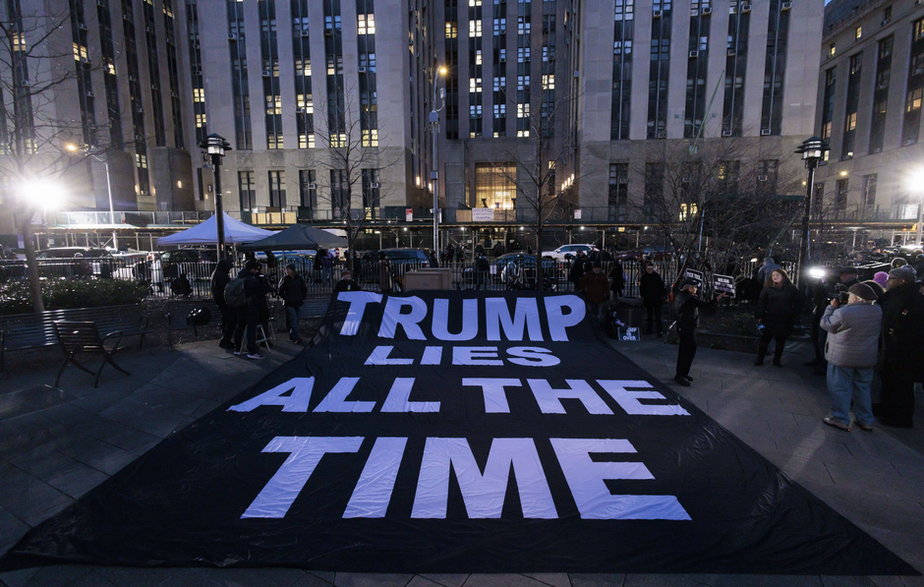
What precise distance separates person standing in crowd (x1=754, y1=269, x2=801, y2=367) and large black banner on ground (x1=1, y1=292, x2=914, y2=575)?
2874 millimetres

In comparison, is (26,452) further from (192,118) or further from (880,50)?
(880,50)

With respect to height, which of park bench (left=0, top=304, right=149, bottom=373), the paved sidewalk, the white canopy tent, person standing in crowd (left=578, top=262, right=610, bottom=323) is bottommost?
the paved sidewalk

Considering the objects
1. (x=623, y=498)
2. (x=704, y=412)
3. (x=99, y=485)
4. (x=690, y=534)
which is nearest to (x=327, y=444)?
(x=99, y=485)

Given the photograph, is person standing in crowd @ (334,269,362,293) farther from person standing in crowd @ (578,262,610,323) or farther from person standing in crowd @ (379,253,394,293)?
person standing in crowd @ (578,262,610,323)

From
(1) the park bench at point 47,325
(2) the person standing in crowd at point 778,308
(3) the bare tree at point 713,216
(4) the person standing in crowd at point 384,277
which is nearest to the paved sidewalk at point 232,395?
(1) the park bench at point 47,325

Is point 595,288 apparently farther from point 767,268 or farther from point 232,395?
point 232,395

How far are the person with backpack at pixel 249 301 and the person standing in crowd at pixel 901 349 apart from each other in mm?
10334

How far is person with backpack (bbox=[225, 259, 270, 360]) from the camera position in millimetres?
8695

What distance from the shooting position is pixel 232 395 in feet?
21.7

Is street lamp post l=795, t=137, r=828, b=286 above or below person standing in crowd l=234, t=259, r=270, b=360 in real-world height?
above

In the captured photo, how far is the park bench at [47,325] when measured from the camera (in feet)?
24.6

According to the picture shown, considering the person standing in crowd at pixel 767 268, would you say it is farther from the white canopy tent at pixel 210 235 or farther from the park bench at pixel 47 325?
the white canopy tent at pixel 210 235

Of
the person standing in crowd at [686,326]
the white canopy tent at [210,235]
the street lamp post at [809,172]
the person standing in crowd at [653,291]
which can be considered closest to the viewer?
the person standing in crowd at [686,326]

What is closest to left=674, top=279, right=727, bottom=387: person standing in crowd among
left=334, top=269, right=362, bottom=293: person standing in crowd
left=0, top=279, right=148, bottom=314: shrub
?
left=334, top=269, right=362, bottom=293: person standing in crowd
